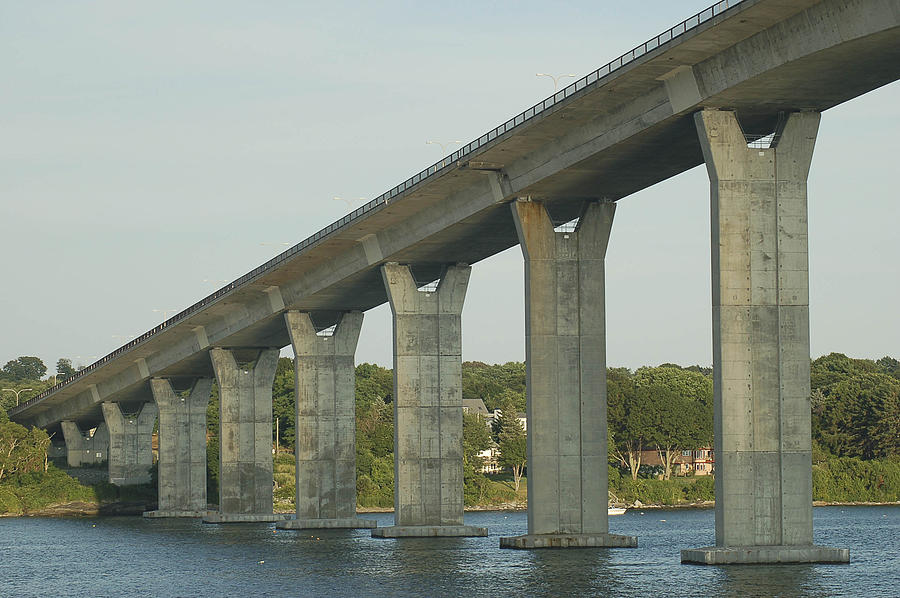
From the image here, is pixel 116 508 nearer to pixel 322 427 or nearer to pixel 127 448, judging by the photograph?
pixel 127 448

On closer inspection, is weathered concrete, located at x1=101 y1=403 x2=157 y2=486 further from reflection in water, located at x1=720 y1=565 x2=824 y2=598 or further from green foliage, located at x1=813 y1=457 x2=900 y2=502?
reflection in water, located at x1=720 y1=565 x2=824 y2=598

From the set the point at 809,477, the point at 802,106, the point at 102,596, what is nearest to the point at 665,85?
the point at 802,106

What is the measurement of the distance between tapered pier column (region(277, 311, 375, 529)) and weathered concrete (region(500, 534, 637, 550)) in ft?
99.1

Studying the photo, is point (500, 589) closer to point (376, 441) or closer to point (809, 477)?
point (809, 477)

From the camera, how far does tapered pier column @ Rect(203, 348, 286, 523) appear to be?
350 feet

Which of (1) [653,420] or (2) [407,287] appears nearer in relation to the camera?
(2) [407,287]

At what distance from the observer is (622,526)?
332 ft

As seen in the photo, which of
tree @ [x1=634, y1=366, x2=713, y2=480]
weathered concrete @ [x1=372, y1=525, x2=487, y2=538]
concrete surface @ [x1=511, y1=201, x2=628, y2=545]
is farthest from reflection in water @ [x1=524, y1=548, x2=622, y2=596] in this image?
tree @ [x1=634, y1=366, x2=713, y2=480]

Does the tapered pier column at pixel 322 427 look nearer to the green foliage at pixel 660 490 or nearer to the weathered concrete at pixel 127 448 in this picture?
the green foliage at pixel 660 490

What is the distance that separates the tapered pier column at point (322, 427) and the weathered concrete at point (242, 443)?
14.4 metres

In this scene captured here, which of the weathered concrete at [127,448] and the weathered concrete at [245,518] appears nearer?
the weathered concrete at [245,518]

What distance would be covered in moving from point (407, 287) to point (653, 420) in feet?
237

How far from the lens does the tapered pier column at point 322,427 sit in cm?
9238

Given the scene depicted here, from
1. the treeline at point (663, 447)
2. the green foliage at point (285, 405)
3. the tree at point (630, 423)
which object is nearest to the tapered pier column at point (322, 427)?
the treeline at point (663, 447)
